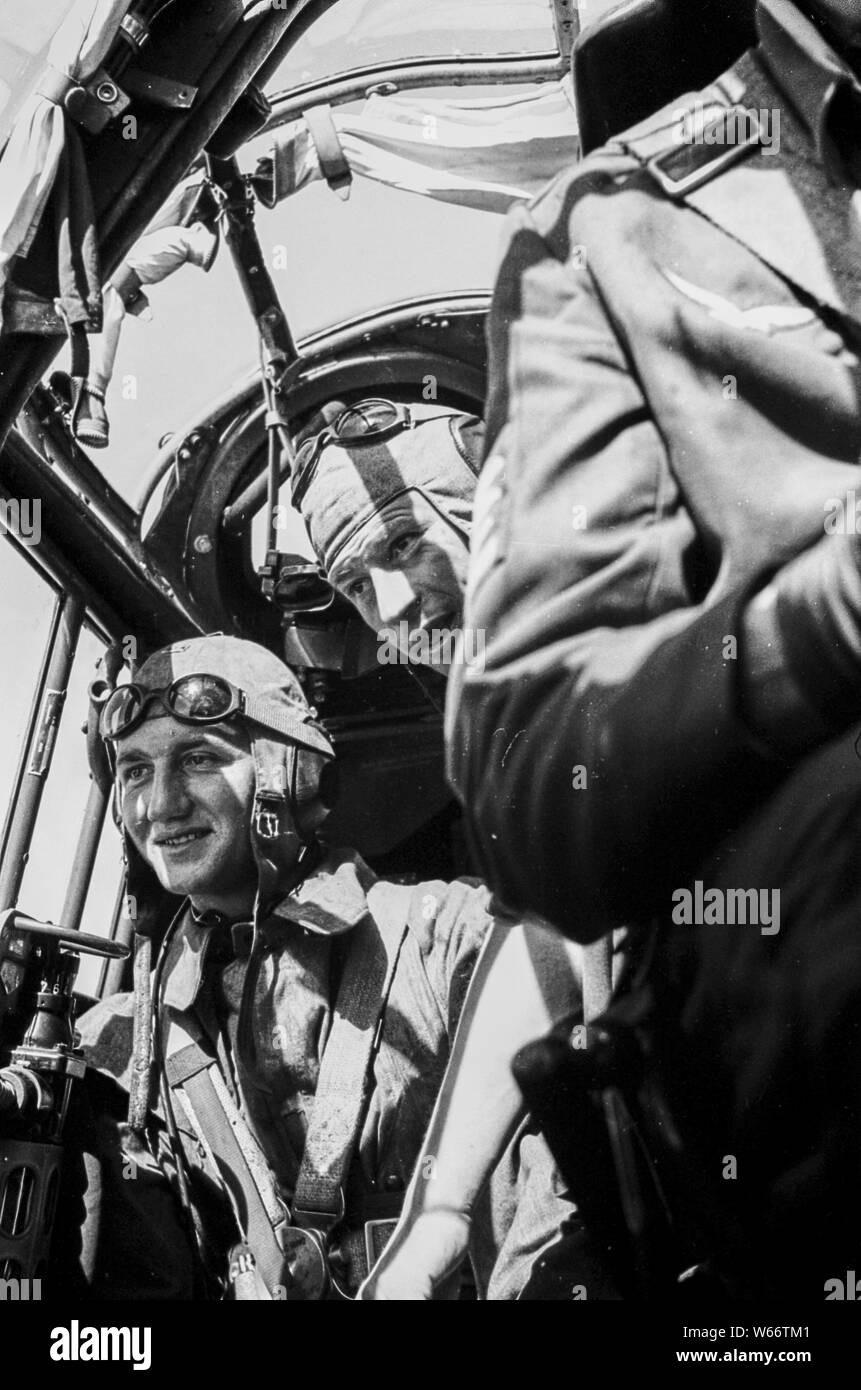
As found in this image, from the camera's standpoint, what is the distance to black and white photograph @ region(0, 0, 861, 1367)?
2.75m

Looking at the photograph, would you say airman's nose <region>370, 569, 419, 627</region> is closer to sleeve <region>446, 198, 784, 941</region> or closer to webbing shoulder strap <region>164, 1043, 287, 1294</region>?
sleeve <region>446, 198, 784, 941</region>

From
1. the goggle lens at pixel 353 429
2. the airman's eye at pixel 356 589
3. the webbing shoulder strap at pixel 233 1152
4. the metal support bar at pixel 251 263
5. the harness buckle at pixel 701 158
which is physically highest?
the metal support bar at pixel 251 263

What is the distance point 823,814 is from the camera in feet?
8.93

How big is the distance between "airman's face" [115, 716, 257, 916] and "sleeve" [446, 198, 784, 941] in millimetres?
580

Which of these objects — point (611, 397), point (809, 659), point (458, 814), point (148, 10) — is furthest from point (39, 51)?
point (809, 659)

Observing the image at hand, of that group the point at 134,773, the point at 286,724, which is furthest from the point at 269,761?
the point at 134,773

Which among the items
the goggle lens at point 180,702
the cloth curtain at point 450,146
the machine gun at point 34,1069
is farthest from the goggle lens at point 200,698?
the cloth curtain at point 450,146

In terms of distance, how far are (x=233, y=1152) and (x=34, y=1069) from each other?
455mm

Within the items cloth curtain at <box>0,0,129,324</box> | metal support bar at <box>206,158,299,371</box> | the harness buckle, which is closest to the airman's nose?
metal support bar at <box>206,158,299,371</box>

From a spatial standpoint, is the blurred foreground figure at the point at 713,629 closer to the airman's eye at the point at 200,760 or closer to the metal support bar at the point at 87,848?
the airman's eye at the point at 200,760

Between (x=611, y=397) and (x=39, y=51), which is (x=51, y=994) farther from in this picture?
(x=39, y=51)

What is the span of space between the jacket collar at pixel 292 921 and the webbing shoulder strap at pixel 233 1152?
0.13 meters

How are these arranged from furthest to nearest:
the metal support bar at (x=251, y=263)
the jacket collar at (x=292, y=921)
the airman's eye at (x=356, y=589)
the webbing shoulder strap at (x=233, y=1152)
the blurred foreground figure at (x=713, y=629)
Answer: the metal support bar at (x=251, y=263) → the airman's eye at (x=356, y=589) → the jacket collar at (x=292, y=921) → the webbing shoulder strap at (x=233, y=1152) → the blurred foreground figure at (x=713, y=629)

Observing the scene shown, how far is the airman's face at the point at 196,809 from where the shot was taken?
3408 millimetres
